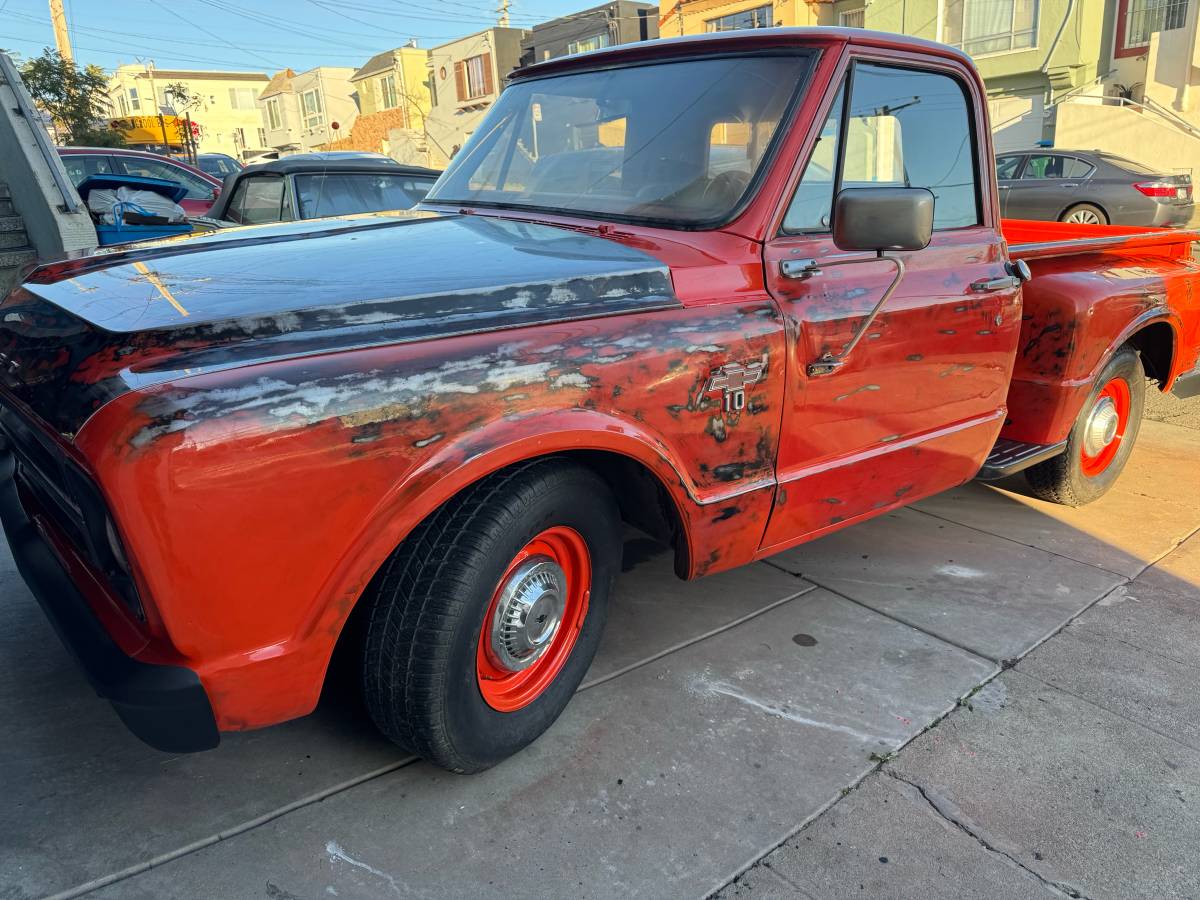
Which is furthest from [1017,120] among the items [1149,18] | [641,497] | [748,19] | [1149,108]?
[641,497]

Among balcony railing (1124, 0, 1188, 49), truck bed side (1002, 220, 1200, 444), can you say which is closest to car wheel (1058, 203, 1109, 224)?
truck bed side (1002, 220, 1200, 444)

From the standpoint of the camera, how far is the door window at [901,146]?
8.84 feet

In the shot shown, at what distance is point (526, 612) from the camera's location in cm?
225

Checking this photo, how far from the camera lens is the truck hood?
1.72 metres

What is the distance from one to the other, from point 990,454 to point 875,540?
608 mm

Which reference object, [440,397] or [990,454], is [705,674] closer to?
[440,397]

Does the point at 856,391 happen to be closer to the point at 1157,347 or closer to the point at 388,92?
the point at 1157,347

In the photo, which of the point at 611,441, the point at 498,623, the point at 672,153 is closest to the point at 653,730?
the point at 498,623

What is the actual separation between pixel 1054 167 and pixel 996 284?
12160 millimetres

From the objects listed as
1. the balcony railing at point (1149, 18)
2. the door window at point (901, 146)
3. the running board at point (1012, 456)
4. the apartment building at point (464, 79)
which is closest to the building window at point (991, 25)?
the balcony railing at point (1149, 18)

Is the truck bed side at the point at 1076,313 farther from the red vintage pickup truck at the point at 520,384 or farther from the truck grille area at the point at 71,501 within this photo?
the truck grille area at the point at 71,501

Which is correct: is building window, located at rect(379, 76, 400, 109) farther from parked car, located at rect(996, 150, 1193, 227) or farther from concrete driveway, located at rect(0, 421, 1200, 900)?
concrete driveway, located at rect(0, 421, 1200, 900)

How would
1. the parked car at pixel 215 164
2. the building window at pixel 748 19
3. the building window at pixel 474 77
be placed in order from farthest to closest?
the building window at pixel 474 77, the building window at pixel 748 19, the parked car at pixel 215 164

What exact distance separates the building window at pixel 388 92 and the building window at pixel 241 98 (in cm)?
2429
